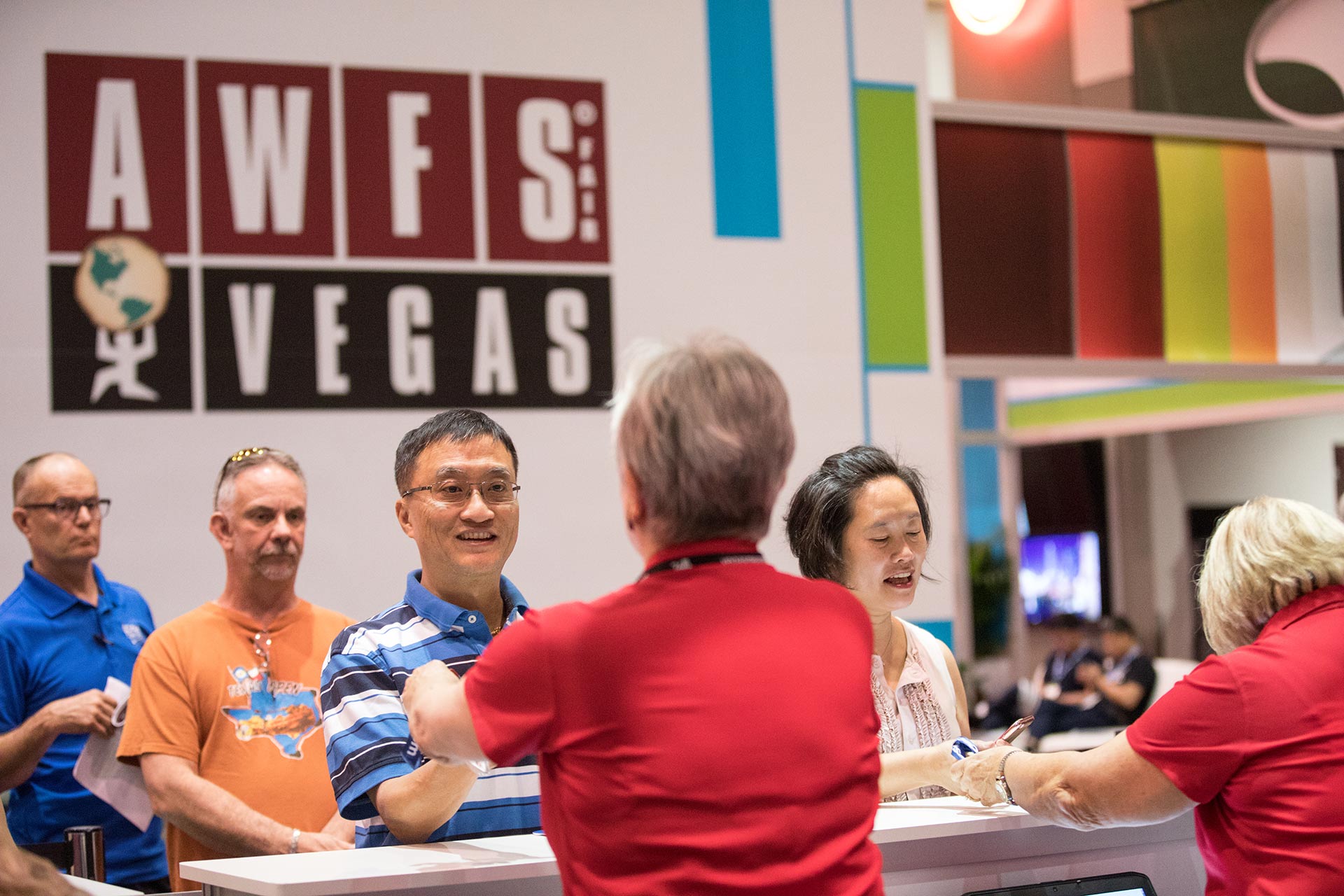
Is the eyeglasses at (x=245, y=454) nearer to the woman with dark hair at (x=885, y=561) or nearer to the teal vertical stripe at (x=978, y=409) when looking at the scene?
the woman with dark hair at (x=885, y=561)

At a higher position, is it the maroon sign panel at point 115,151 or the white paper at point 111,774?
the maroon sign panel at point 115,151

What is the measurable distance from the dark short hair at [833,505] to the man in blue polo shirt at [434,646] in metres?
0.61

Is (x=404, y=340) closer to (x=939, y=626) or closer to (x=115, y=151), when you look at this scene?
(x=115, y=151)

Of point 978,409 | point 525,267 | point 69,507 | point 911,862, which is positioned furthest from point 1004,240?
point 978,409

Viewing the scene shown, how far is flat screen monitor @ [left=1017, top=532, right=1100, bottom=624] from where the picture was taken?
501 inches

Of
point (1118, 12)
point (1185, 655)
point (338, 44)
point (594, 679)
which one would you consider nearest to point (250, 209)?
point (338, 44)

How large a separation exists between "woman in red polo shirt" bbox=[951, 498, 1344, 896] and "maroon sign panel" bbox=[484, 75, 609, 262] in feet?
11.5

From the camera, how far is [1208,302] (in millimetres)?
6102

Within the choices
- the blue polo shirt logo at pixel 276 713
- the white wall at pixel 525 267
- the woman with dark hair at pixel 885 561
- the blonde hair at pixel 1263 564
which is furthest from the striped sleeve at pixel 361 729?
the white wall at pixel 525 267

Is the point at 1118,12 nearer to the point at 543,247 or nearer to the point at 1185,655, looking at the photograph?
the point at 543,247

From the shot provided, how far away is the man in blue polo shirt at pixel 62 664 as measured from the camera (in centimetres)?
322

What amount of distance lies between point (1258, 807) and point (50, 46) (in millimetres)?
4563

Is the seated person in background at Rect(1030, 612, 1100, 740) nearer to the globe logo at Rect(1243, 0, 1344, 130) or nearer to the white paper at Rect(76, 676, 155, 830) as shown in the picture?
the globe logo at Rect(1243, 0, 1344, 130)

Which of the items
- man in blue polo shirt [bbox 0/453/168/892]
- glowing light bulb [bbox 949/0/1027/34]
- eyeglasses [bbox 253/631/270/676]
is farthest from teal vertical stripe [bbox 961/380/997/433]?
eyeglasses [bbox 253/631/270/676]
